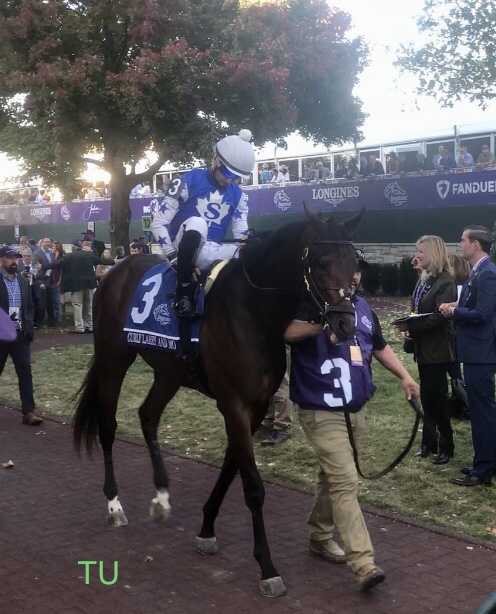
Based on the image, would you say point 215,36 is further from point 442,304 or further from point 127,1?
point 442,304

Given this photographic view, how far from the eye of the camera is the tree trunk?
19.0 metres

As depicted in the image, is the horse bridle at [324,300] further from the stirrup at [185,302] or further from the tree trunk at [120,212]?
the tree trunk at [120,212]

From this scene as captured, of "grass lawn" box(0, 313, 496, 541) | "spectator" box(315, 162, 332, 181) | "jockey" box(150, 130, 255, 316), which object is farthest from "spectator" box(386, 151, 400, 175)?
"jockey" box(150, 130, 255, 316)

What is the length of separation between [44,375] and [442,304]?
696cm

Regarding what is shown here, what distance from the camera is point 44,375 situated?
36.6 feet

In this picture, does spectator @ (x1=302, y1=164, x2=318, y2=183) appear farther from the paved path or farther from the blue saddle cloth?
the blue saddle cloth

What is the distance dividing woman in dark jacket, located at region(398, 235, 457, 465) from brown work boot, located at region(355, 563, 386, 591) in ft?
8.69

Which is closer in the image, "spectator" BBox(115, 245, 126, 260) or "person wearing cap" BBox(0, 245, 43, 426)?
"person wearing cap" BBox(0, 245, 43, 426)

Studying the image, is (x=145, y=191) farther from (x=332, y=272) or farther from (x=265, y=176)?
(x=332, y=272)

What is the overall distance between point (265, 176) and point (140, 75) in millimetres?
9326

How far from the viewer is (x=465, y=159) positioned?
1942 centimetres

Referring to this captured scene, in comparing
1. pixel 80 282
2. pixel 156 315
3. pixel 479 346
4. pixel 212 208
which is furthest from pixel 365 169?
pixel 156 315

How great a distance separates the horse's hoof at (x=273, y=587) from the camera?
4.06 metres

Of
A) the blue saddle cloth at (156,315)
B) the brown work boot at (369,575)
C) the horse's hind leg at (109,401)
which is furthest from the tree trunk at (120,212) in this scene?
the brown work boot at (369,575)
